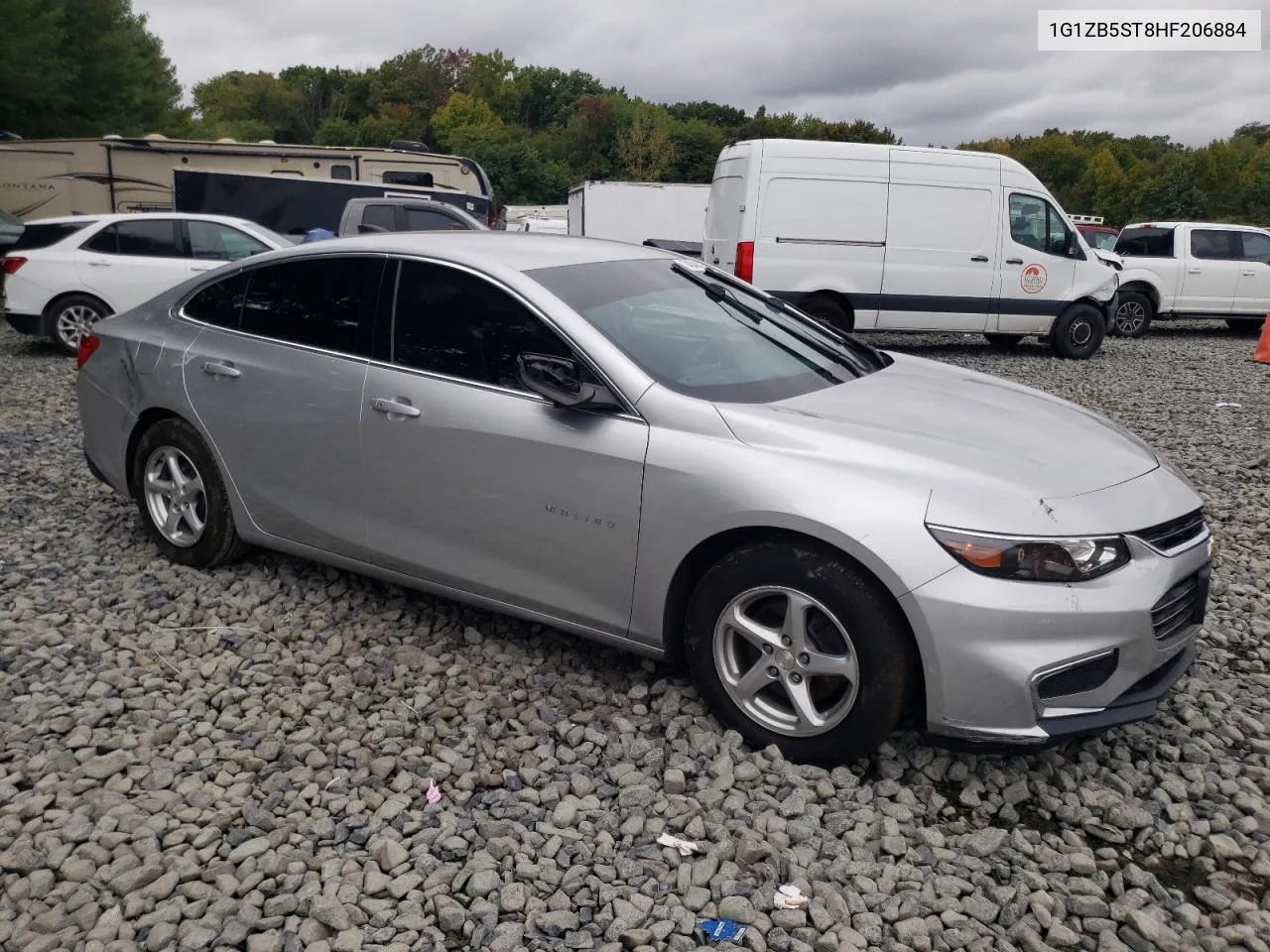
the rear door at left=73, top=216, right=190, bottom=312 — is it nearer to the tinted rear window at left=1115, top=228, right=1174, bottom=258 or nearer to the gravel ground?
the gravel ground

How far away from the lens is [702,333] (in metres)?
3.90

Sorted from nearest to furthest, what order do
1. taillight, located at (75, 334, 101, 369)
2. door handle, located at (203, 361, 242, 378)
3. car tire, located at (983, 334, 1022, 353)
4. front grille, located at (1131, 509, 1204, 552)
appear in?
1. front grille, located at (1131, 509, 1204, 552)
2. door handle, located at (203, 361, 242, 378)
3. taillight, located at (75, 334, 101, 369)
4. car tire, located at (983, 334, 1022, 353)

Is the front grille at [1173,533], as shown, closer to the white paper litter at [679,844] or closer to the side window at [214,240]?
the white paper litter at [679,844]

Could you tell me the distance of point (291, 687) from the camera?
3803 mm

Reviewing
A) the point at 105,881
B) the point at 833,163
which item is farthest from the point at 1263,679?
the point at 833,163

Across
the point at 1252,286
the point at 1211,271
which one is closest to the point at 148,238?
the point at 1211,271

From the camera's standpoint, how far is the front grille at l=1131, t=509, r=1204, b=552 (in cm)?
307

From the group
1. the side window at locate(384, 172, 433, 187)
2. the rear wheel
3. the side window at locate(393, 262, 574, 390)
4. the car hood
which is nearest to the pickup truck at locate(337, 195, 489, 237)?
the side window at locate(384, 172, 433, 187)

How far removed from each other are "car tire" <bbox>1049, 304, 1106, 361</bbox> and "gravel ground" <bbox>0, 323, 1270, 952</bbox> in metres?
9.27

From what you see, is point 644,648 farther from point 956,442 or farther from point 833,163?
point 833,163

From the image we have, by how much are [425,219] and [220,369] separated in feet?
33.2

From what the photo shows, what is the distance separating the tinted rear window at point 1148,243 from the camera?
16188mm

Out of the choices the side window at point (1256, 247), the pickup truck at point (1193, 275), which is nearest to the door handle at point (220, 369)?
the pickup truck at point (1193, 275)

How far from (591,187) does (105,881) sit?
80.1 feet
